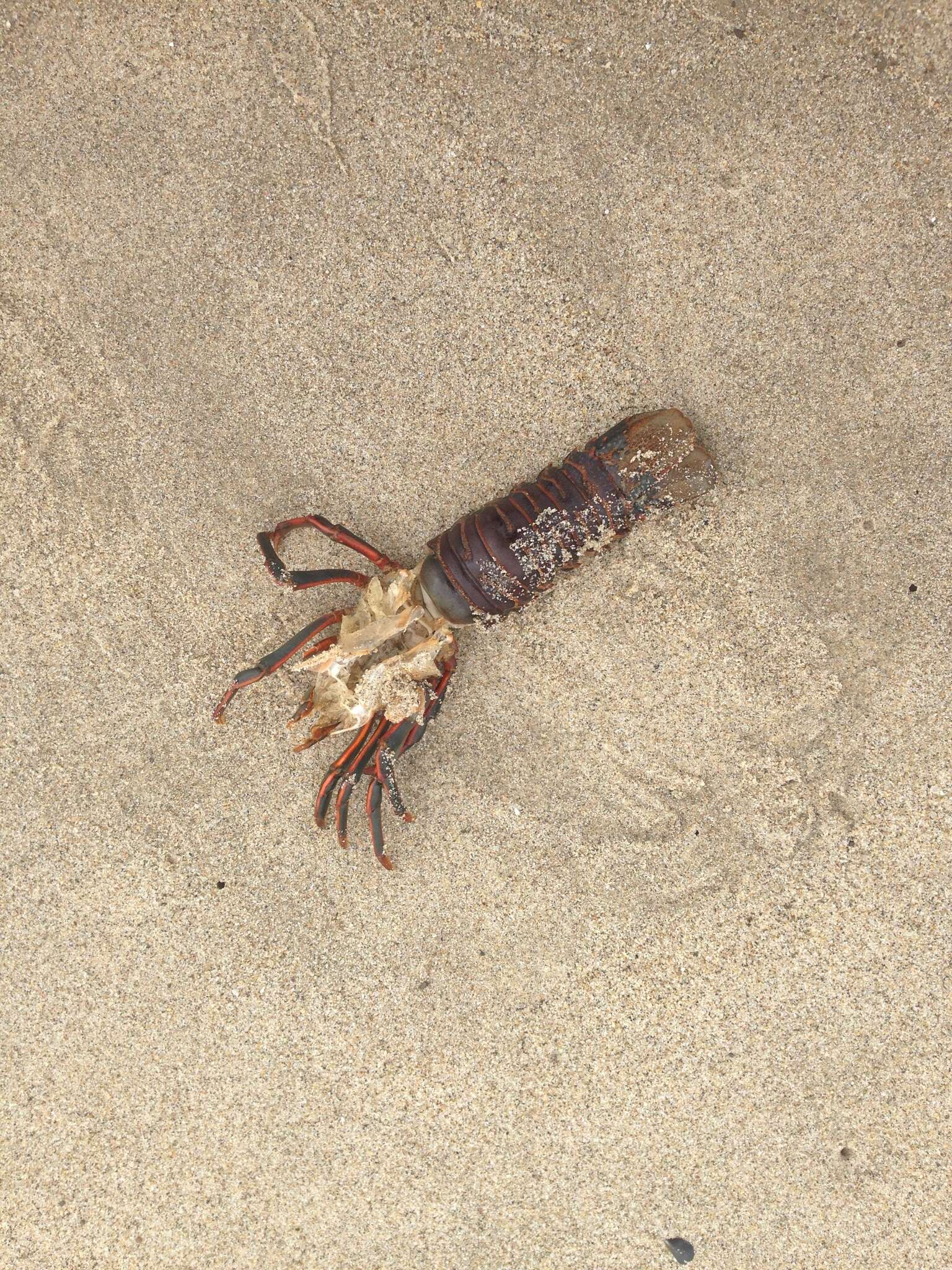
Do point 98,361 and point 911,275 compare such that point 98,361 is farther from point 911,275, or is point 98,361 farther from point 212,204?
point 911,275

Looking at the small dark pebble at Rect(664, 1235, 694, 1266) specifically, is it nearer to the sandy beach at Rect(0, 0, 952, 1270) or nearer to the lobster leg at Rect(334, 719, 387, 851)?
the sandy beach at Rect(0, 0, 952, 1270)

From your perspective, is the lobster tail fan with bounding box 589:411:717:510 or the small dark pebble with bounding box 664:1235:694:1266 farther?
the small dark pebble with bounding box 664:1235:694:1266

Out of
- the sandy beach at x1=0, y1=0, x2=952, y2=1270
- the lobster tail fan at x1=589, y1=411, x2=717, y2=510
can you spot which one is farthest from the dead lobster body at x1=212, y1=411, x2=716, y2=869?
the sandy beach at x1=0, y1=0, x2=952, y2=1270

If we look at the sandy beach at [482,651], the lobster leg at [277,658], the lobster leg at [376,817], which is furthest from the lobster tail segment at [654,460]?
the lobster leg at [376,817]

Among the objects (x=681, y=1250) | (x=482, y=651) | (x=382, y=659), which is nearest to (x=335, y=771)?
(x=382, y=659)

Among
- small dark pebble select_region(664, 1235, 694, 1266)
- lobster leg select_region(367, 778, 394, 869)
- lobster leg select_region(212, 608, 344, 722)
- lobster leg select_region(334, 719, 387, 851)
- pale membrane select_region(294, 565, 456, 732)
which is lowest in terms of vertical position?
small dark pebble select_region(664, 1235, 694, 1266)

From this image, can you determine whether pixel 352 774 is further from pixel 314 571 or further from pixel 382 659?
pixel 314 571

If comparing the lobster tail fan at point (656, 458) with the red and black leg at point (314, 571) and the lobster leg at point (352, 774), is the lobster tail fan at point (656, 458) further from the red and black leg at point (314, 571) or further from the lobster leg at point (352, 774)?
the lobster leg at point (352, 774)

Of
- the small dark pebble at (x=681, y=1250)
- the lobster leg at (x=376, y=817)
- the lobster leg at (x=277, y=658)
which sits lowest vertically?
the small dark pebble at (x=681, y=1250)

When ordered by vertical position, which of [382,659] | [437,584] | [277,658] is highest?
[277,658]
